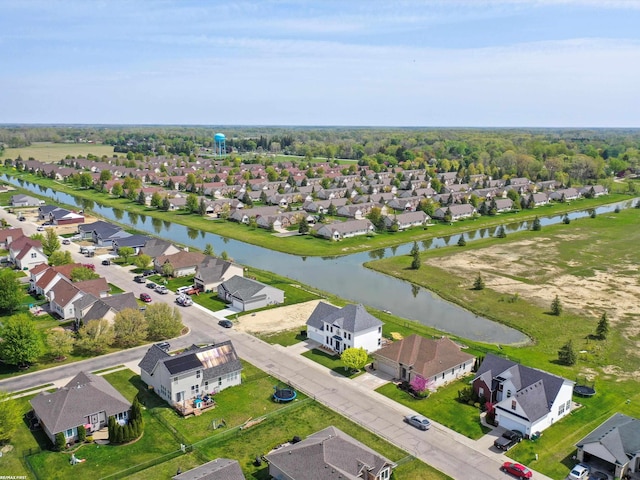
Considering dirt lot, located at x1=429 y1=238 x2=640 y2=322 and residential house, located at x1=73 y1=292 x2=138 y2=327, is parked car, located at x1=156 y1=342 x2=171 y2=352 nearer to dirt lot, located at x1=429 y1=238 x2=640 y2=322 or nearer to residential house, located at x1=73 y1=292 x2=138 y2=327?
residential house, located at x1=73 y1=292 x2=138 y2=327

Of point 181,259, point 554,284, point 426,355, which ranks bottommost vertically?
point 554,284

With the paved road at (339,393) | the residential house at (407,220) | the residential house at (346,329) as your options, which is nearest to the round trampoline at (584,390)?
the paved road at (339,393)

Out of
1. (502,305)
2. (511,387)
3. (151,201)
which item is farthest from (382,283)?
(151,201)

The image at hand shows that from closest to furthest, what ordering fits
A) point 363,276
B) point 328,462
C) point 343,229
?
point 328,462
point 363,276
point 343,229

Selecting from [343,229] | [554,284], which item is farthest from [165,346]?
[343,229]

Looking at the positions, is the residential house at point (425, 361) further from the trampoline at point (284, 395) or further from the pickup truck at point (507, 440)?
the trampoline at point (284, 395)

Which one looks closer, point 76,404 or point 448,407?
point 76,404

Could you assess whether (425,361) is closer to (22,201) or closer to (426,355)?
(426,355)
